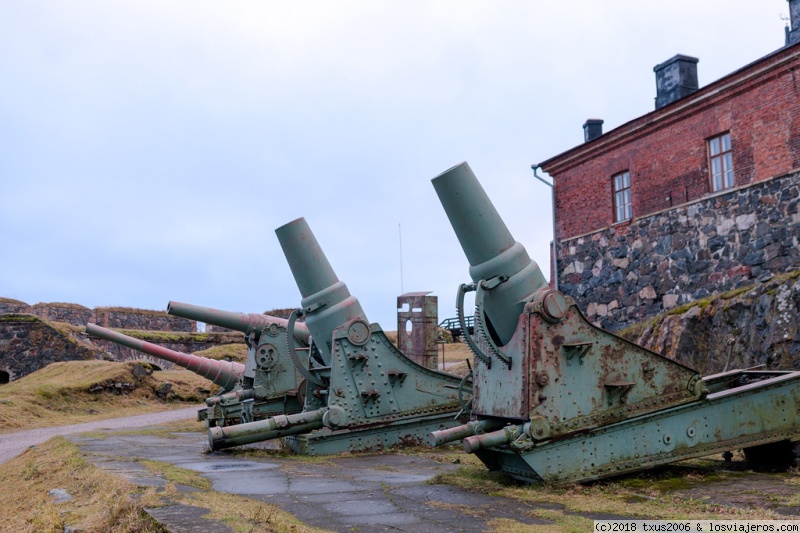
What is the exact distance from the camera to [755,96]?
48.8 ft

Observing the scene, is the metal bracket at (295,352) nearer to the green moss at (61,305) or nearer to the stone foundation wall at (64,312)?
the stone foundation wall at (64,312)

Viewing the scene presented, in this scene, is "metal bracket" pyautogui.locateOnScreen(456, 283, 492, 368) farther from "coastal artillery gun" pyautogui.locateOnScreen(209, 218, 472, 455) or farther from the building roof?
the building roof

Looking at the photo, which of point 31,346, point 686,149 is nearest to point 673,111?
point 686,149

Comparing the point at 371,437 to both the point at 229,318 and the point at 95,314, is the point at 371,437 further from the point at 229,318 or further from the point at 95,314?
the point at 95,314

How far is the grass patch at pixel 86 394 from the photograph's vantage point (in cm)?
1708

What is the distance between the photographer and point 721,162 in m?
15.9

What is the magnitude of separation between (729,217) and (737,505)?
11.5 m

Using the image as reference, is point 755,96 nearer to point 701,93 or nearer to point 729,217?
point 701,93

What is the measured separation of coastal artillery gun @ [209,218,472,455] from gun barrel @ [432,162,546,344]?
2615 mm

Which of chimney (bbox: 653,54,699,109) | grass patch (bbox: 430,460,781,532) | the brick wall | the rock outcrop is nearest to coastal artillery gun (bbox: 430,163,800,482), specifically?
grass patch (bbox: 430,460,781,532)

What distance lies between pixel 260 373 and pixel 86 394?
29.2 feet

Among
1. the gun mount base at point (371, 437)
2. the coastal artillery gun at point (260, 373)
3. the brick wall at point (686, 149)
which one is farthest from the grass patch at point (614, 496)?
the brick wall at point (686, 149)

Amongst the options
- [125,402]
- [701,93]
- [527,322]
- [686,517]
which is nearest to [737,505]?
[686,517]

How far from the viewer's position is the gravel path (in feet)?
40.3
